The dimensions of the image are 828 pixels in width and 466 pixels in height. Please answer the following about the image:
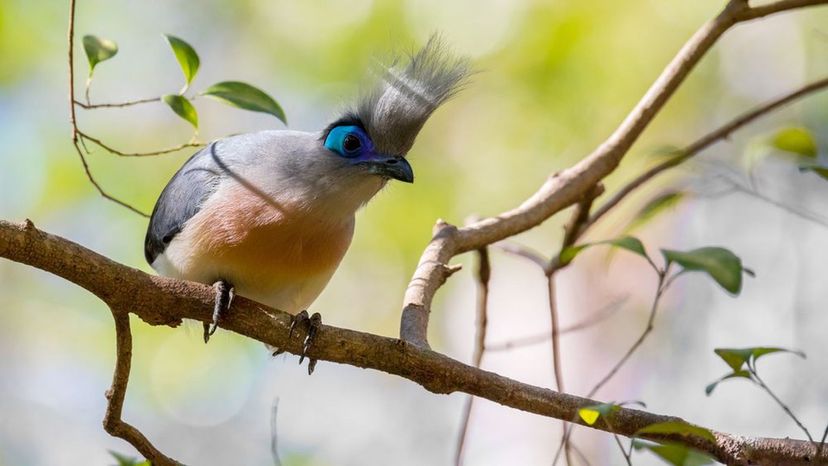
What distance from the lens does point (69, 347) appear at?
680 cm

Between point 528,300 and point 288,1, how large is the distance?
3.07 metres

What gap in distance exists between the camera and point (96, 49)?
239 centimetres

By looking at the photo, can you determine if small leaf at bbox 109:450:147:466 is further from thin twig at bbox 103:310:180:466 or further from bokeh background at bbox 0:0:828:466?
bokeh background at bbox 0:0:828:466

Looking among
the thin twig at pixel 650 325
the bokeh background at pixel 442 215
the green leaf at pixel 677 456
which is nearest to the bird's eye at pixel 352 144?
the thin twig at pixel 650 325

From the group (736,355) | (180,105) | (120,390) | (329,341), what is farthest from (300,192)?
(736,355)

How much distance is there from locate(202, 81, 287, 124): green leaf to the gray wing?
0.49 m

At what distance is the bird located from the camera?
9.12 feet

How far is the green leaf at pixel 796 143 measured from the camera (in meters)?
2.43

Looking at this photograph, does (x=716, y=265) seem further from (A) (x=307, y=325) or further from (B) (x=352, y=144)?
(B) (x=352, y=144)

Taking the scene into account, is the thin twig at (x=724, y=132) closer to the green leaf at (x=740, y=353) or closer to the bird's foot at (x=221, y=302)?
the green leaf at (x=740, y=353)

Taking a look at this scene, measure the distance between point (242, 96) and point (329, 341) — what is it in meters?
0.79

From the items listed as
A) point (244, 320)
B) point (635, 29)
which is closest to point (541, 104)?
point (635, 29)

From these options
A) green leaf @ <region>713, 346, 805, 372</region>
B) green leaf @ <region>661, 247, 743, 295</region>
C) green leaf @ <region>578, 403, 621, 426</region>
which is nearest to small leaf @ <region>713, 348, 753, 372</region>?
green leaf @ <region>713, 346, 805, 372</region>

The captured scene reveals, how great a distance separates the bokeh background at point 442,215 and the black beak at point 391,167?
3202 millimetres
